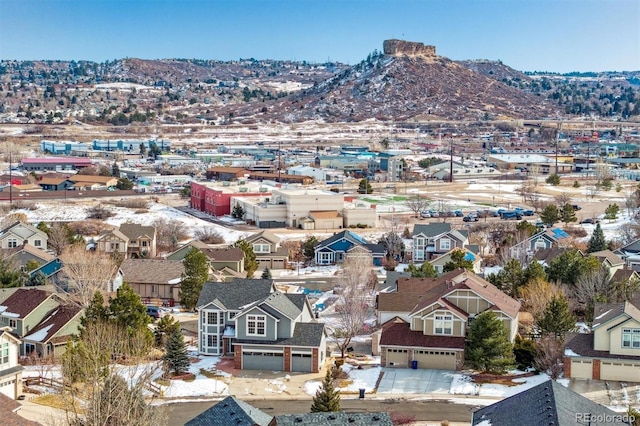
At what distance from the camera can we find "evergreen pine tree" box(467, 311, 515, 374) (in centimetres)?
3134

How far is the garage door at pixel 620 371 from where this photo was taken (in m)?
29.8

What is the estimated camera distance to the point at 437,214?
7838cm

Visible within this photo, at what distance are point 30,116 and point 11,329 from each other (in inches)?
6807

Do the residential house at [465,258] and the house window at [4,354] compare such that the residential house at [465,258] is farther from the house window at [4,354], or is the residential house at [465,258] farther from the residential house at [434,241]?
the house window at [4,354]

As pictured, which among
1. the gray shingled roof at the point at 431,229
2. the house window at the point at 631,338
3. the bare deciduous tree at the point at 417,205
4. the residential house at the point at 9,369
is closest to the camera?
the residential house at the point at 9,369

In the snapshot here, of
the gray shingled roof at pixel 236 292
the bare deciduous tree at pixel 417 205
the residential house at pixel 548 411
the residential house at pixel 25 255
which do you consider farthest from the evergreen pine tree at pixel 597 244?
the residential house at pixel 548 411

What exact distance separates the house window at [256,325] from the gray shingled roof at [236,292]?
109cm

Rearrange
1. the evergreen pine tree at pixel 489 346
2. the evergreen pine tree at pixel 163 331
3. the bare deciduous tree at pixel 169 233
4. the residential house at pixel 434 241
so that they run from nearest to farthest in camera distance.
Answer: the evergreen pine tree at pixel 489 346, the evergreen pine tree at pixel 163 331, the residential house at pixel 434 241, the bare deciduous tree at pixel 169 233

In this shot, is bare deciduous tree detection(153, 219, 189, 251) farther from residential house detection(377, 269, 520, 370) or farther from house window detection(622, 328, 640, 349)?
house window detection(622, 328, 640, 349)

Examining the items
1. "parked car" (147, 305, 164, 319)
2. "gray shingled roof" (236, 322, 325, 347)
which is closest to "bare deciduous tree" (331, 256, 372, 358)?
"gray shingled roof" (236, 322, 325, 347)

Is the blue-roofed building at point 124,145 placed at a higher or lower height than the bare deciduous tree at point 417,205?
higher

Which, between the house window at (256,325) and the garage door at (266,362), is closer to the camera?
the garage door at (266,362)

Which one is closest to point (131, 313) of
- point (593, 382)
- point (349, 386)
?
point (349, 386)

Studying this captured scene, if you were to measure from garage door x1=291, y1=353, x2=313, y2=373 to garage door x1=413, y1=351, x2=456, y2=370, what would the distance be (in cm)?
370
